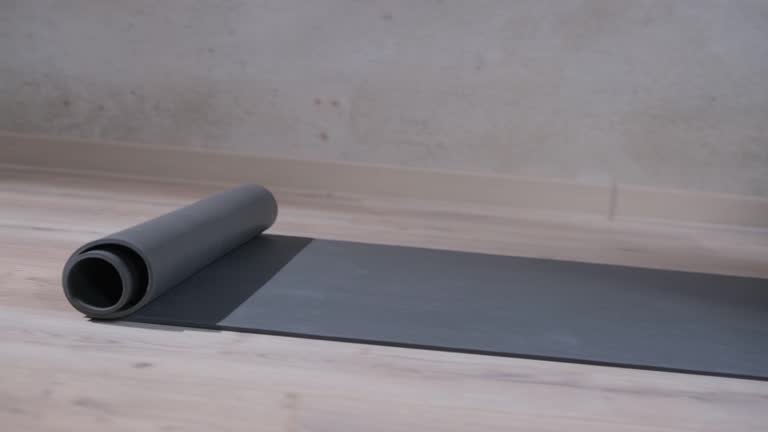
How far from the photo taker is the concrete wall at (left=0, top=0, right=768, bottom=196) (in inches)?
163

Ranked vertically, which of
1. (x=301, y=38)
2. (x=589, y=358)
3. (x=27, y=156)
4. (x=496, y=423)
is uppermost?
(x=301, y=38)

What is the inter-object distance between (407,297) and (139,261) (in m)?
0.69

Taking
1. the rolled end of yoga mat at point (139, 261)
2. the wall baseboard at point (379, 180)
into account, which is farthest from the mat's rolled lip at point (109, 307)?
the wall baseboard at point (379, 180)

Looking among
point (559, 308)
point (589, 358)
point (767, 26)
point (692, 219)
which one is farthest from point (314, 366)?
point (767, 26)

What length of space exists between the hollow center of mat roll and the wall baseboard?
2.36 m

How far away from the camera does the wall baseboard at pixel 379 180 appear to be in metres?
4.23

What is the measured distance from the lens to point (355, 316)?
6.43 ft

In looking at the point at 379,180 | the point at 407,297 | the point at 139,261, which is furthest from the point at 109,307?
the point at 379,180

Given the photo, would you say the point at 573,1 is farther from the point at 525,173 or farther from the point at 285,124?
the point at 285,124

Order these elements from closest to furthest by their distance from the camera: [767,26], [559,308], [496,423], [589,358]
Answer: [496,423]
[589,358]
[559,308]
[767,26]

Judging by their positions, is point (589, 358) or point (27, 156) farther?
point (27, 156)

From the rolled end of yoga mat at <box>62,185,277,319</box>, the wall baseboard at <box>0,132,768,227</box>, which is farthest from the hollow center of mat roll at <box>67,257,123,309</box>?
the wall baseboard at <box>0,132,768,227</box>

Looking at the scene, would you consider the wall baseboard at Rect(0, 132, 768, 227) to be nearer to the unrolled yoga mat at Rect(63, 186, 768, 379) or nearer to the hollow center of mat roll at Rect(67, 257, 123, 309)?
the unrolled yoga mat at Rect(63, 186, 768, 379)

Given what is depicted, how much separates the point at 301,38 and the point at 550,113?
1.35m
